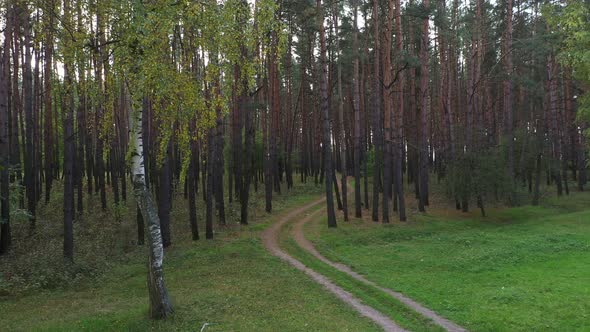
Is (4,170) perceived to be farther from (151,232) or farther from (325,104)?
(325,104)

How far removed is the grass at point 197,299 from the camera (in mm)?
9930

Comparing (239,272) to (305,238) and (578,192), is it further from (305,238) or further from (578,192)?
(578,192)

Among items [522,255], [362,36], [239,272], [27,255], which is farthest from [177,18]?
[362,36]

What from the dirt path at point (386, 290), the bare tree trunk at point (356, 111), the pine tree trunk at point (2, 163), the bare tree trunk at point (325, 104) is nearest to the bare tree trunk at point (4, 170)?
the pine tree trunk at point (2, 163)

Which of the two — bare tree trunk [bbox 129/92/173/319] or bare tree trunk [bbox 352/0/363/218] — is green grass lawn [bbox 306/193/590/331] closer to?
bare tree trunk [bbox 352/0/363/218]

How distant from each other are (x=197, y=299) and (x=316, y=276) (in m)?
4.28

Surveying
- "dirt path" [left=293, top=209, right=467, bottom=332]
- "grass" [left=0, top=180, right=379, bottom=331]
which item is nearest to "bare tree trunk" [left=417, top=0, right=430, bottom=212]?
"dirt path" [left=293, top=209, right=467, bottom=332]

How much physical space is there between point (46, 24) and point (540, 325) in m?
13.5

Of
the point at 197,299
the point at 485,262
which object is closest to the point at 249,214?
the point at 485,262

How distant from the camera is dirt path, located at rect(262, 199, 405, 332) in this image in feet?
33.0

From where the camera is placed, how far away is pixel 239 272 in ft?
50.5

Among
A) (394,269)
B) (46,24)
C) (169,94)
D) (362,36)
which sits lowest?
(394,269)

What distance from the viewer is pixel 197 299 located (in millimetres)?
11953

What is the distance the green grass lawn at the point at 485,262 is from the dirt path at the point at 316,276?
1.46 m
